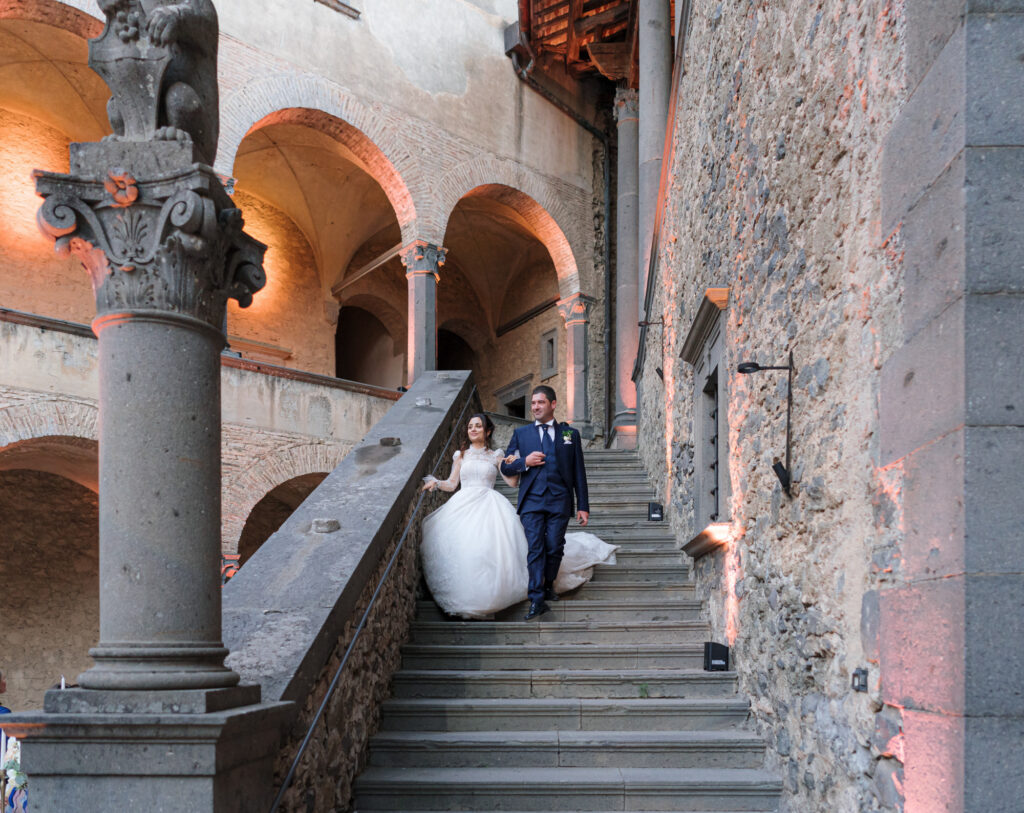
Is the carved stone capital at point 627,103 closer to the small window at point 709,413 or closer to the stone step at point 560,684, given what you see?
the small window at point 709,413

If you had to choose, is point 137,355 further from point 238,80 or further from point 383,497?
point 238,80

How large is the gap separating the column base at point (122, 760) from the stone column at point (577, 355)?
15.3 meters

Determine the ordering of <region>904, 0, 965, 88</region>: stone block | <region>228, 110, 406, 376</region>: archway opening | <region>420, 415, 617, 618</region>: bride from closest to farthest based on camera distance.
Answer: <region>904, 0, 965, 88</region>: stone block, <region>420, 415, 617, 618</region>: bride, <region>228, 110, 406, 376</region>: archway opening

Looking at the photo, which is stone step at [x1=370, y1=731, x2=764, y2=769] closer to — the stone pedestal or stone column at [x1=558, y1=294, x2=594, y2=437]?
the stone pedestal

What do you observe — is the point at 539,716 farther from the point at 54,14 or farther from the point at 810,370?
the point at 54,14

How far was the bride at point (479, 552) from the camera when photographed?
5.51 metres

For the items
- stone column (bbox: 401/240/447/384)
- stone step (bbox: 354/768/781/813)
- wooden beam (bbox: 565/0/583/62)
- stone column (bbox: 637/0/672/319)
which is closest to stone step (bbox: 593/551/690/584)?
stone step (bbox: 354/768/781/813)

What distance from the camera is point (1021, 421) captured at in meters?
2.17

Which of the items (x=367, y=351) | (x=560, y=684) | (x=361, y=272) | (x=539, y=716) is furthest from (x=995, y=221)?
(x=367, y=351)

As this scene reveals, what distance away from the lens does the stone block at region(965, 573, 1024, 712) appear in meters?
2.11

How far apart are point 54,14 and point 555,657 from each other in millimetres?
10820

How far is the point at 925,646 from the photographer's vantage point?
7.64ft

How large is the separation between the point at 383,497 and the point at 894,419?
3027mm

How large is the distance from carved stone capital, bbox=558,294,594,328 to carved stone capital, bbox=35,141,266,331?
49.8 feet
